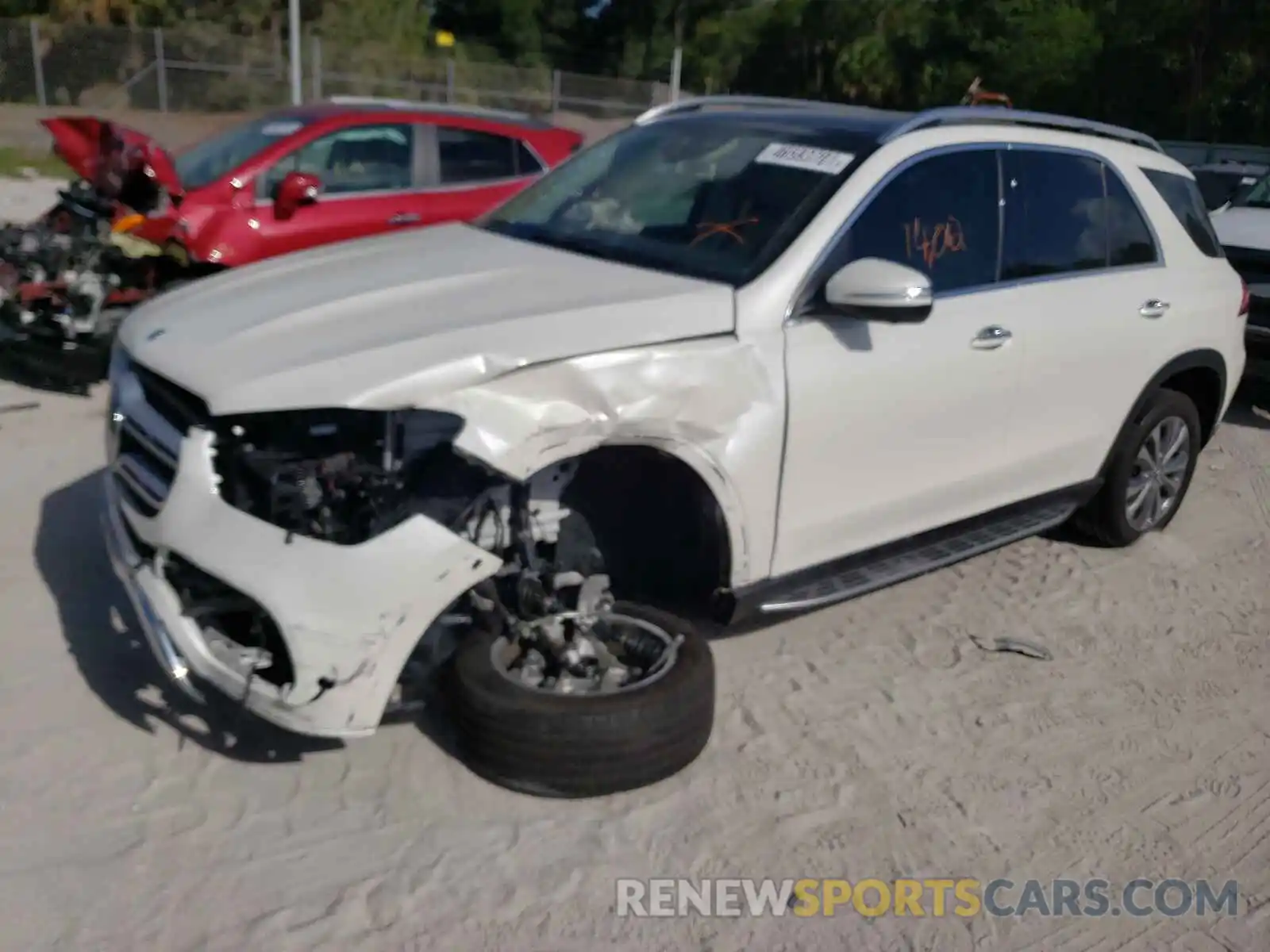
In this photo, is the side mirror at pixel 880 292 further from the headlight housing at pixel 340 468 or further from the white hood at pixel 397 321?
the headlight housing at pixel 340 468

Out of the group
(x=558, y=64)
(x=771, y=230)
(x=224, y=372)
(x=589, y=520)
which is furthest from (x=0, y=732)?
(x=558, y=64)

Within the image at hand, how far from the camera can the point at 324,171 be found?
838cm

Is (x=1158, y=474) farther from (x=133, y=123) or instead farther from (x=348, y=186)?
(x=133, y=123)

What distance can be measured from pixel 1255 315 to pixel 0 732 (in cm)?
828

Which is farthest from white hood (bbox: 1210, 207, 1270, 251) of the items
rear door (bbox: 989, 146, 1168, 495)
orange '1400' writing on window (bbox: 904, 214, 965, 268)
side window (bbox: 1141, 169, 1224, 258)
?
orange '1400' writing on window (bbox: 904, 214, 965, 268)

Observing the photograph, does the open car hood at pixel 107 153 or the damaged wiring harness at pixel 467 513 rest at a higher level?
the open car hood at pixel 107 153

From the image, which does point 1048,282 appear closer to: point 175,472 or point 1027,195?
point 1027,195

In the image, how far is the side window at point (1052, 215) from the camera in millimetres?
4918

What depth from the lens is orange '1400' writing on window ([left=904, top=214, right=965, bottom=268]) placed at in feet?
14.8

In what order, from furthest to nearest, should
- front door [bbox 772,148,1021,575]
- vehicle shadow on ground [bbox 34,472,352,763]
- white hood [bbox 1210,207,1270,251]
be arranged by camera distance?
white hood [bbox 1210,207,1270,251] < front door [bbox 772,148,1021,575] < vehicle shadow on ground [bbox 34,472,352,763]

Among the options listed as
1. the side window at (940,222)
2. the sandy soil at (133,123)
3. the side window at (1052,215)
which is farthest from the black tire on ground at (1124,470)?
the sandy soil at (133,123)

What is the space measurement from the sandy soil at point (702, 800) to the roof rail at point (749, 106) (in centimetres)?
197

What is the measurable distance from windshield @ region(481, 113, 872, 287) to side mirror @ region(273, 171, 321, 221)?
118 inches

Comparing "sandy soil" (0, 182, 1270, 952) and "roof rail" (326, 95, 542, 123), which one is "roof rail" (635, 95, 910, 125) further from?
"roof rail" (326, 95, 542, 123)
